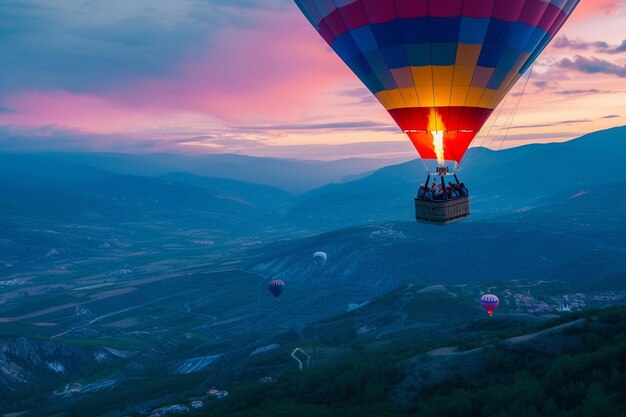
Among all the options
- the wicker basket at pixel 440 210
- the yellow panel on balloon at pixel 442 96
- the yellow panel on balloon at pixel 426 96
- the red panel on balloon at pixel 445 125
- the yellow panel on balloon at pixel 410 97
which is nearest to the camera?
the wicker basket at pixel 440 210

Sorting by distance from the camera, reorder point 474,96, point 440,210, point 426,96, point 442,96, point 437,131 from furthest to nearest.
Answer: point 437,131
point 474,96
point 426,96
point 442,96
point 440,210

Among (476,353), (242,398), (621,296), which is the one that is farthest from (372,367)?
(621,296)

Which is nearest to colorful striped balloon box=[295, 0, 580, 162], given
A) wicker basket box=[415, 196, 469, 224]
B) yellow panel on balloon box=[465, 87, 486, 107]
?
yellow panel on balloon box=[465, 87, 486, 107]

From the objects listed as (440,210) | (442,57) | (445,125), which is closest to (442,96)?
(445,125)

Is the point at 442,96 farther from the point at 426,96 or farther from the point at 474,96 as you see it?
the point at 474,96

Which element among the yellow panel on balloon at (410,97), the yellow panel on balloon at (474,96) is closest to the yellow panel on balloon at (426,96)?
the yellow panel on balloon at (410,97)

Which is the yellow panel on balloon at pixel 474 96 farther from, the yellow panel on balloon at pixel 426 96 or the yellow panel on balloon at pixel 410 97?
the yellow panel on balloon at pixel 410 97

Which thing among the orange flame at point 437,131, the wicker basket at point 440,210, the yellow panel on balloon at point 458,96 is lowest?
the wicker basket at point 440,210
